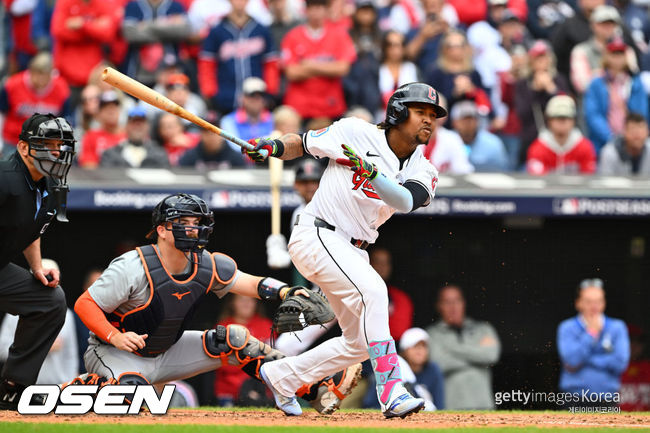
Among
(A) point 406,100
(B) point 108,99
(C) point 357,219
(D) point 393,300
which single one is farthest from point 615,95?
(C) point 357,219

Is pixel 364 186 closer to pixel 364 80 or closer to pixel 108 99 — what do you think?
pixel 108 99

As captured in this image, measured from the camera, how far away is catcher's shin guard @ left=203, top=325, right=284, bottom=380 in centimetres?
661

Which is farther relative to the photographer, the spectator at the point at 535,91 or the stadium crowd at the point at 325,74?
the spectator at the point at 535,91

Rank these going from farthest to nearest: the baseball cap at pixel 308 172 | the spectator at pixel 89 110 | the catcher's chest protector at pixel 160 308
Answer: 1. the spectator at pixel 89 110
2. the baseball cap at pixel 308 172
3. the catcher's chest protector at pixel 160 308

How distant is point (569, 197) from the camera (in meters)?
8.71

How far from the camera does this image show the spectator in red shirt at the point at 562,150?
10258mm

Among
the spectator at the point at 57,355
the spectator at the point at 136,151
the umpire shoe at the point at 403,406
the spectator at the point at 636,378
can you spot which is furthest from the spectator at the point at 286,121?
the umpire shoe at the point at 403,406

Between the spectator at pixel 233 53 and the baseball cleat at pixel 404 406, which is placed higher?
the spectator at pixel 233 53

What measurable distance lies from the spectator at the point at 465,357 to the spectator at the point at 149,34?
4.36m

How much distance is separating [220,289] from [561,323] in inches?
125

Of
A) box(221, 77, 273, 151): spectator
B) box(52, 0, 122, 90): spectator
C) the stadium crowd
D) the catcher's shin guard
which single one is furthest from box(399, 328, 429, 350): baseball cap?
box(52, 0, 122, 90): spectator

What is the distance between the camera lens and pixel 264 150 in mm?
6188

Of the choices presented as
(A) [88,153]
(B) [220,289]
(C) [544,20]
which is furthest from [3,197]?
(C) [544,20]

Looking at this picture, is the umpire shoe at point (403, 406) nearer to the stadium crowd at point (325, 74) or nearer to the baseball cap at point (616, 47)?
the stadium crowd at point (325, 74)
